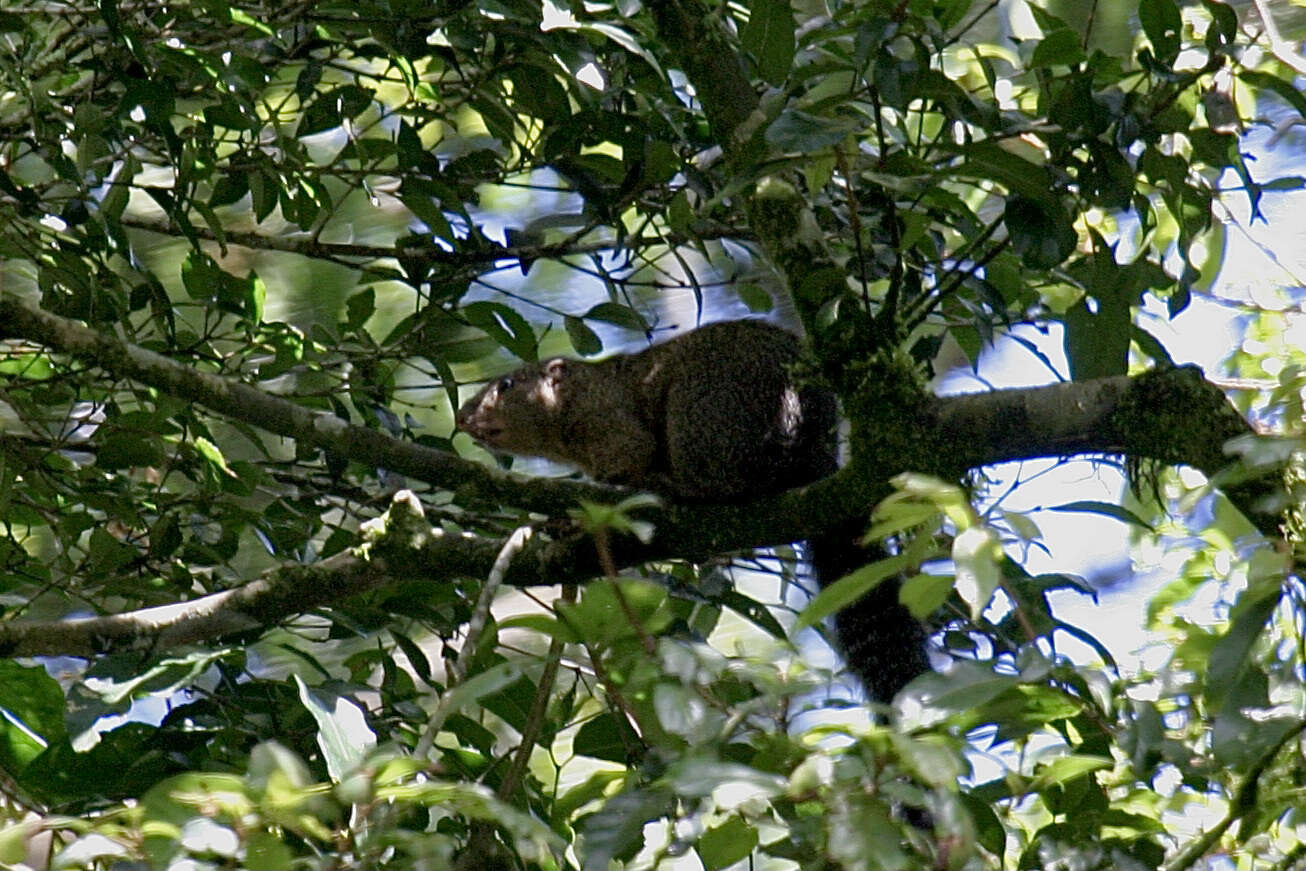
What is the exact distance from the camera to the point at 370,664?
3.93 metres

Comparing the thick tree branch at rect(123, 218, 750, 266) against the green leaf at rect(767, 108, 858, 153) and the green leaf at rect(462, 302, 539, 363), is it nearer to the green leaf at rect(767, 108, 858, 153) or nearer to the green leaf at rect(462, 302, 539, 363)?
the green leaf at rect(462, 302, 539, 363)

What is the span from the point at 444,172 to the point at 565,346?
3144 millimetres

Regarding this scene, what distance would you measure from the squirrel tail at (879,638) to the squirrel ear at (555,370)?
162cm

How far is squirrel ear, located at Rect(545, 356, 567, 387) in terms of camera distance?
505 centimetres

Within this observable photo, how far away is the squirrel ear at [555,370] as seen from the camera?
5051 millimetres

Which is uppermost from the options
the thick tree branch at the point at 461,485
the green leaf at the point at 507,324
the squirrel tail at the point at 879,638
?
the green leaf at the point at 507,324

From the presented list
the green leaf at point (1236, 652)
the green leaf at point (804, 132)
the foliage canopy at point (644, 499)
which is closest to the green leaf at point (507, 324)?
the foliage canopy at point (644, 499)

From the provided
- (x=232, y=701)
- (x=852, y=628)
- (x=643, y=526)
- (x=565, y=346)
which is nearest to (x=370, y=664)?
(x=232, y=701)

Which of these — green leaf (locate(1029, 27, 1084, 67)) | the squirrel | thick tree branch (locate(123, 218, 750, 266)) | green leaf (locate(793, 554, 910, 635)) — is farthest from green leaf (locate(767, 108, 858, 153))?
thick tree branch (locate(123, 218, 750, 266))

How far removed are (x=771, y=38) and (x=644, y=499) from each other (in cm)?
141

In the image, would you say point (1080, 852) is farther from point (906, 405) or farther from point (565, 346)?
point (565, 346)

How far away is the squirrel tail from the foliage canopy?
6.9 inches

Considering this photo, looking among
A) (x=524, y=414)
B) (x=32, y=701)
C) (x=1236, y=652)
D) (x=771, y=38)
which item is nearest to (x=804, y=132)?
(x=771, y=38)

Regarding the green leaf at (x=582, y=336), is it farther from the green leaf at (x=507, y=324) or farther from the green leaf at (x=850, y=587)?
the green leaf at (x=850, y=587)
